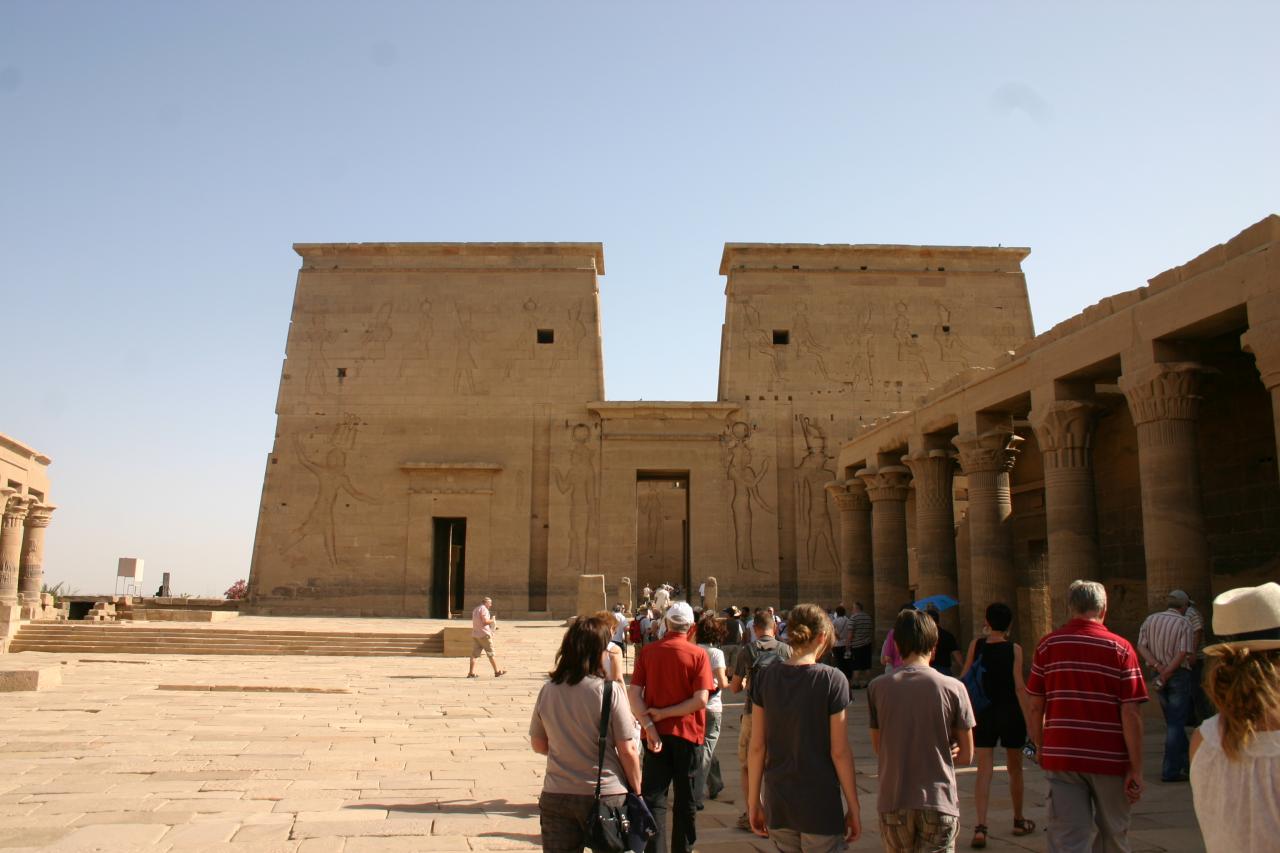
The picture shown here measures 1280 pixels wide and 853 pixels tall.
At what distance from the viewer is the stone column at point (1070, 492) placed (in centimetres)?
1088

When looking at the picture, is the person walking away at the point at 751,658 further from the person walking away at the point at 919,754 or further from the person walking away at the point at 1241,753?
the person walking away at the point at 1241,753

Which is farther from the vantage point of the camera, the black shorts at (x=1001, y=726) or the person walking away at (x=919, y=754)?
the black shorts at (x=1001, y=726)

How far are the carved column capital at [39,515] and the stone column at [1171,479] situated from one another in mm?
24642

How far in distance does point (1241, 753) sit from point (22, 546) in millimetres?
28641

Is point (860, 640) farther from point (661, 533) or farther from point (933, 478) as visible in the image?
point (661, 533)

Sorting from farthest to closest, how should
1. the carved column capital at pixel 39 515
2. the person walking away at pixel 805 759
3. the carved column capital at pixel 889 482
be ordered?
the carved column capital at pixel 39 515 < the carved column capital at pixel 889 482 < the person walking away at pixel 805 759

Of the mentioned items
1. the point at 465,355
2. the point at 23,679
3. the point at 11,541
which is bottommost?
the point at 23,679

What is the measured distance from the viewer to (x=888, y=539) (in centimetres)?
1655

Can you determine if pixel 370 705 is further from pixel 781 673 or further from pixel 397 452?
pixel 397 452

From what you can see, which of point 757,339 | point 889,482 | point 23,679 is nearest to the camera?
point 23,679

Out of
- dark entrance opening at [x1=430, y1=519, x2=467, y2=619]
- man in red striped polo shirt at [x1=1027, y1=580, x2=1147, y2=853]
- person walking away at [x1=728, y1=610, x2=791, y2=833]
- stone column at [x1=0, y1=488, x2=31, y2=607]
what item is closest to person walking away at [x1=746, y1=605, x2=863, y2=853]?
man in red striped polo shirt at [x1=1027, y1=580, x2=1147, y2=853]

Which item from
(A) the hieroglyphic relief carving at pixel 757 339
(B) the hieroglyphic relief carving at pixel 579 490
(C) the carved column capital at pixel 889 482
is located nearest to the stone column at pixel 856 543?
(C) the carved column capital at pixel 889 482

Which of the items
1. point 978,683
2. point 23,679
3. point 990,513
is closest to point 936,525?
point 990,513

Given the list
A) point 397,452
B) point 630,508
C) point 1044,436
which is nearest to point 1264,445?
point 1044,436
